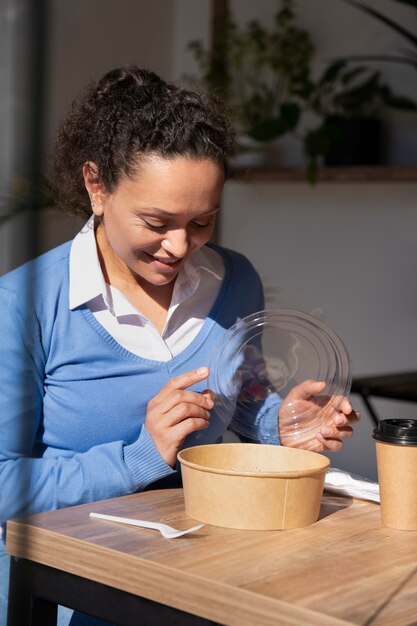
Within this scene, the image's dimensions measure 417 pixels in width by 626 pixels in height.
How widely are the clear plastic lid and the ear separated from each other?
0.26m

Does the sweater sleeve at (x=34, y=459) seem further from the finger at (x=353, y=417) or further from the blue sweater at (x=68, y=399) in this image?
the finger at (x=353, y=417)

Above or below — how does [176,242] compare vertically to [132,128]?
below

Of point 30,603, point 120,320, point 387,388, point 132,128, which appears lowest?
point 387,388

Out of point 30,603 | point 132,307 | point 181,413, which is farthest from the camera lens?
point 132,307

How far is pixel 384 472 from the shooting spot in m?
1.14

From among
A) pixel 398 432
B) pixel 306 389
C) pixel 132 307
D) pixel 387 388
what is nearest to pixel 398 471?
pixel 398 432

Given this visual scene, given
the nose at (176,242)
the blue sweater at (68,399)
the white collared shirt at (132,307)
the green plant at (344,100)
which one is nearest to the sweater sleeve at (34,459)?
the blue sweater at (68,399)

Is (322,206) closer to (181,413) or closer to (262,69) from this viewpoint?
(262,69)

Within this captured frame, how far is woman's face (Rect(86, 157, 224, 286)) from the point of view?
1.31 meters

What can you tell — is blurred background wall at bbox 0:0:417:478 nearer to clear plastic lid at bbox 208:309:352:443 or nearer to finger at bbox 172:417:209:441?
clear plastic lid at bbox 208:309:352:443

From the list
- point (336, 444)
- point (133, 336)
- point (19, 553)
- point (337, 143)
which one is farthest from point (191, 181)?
point (337, 143)

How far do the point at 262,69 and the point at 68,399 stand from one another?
2.61 metres

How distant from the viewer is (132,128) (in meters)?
1.38

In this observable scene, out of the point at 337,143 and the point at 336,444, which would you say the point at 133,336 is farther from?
the point at 337,143
